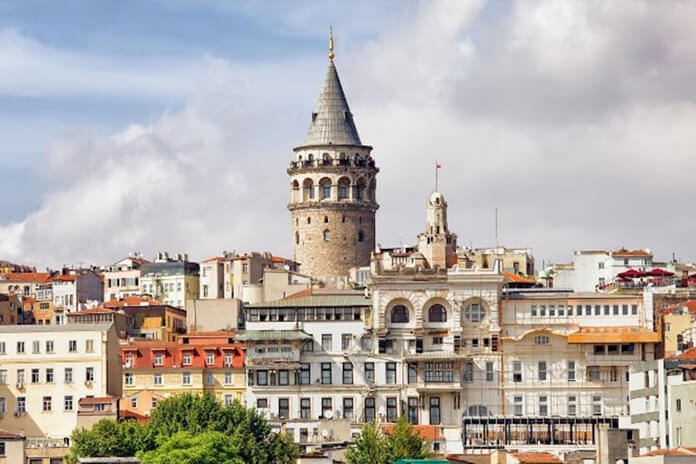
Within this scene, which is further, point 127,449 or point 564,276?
point 564,276

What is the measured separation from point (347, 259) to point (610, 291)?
24870mm

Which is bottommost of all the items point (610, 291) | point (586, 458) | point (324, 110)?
point (586, 458)

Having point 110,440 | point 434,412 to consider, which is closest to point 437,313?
point 434,412

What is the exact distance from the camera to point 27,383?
13388 centimetres

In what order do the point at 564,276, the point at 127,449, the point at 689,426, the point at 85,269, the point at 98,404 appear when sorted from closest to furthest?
the point at 689,426, the point at 127,449, the point at 98,404, the point at 564,276, the point at 85,269

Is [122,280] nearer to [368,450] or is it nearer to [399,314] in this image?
[399,314]

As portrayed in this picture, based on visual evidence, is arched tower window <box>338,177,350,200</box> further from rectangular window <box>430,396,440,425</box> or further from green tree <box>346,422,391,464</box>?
green tree <box>346,422,391,464</box>

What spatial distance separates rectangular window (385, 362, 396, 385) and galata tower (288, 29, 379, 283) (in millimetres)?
30182

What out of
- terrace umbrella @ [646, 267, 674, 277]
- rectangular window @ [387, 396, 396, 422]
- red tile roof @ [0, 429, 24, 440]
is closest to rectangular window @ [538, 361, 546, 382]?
rectangular window @ [387, 396, 396, 422]

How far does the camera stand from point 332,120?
170m

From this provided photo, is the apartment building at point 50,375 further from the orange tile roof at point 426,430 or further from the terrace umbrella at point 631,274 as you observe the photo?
the terrace umbrella at point 631,274

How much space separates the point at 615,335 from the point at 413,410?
37.8 ft

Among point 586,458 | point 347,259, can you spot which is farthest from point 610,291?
point 586,458

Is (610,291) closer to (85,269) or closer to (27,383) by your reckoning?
(27,383)
